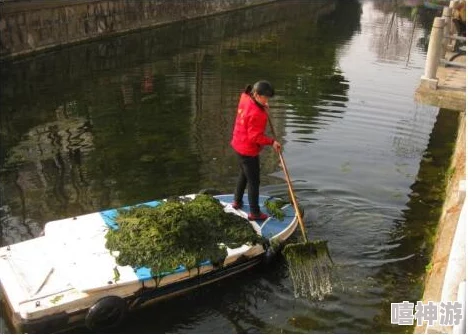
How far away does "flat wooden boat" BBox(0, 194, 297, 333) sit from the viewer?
6492 millimetres

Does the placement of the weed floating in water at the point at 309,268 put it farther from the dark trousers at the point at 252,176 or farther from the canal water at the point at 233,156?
the dark trousers at the point at 252,176

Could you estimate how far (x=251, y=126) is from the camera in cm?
812

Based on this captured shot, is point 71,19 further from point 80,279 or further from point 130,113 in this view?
point 80,279

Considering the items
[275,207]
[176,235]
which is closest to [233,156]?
[275,207]

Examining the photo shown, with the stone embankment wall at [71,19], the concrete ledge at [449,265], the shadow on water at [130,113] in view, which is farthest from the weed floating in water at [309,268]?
the stone embankment wall at [71,19]

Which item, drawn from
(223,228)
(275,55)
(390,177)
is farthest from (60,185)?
(275,55)

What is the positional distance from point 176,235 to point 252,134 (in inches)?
82.1

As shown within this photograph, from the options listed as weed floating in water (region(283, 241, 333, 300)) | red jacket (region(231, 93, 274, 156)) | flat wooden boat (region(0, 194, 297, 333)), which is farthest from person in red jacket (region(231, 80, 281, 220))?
weed floating in water (region(283, 241, 333, 300))

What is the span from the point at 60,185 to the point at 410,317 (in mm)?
8555

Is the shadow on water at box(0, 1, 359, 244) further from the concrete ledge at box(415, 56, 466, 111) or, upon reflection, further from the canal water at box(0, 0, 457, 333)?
the concrete ledge at box(415, 56, 466, 111)

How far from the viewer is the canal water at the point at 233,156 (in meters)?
7.77

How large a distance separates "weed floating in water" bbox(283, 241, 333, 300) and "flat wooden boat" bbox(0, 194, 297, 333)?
640 millimetres

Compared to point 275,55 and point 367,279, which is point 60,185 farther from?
point 275,55

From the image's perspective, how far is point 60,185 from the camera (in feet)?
38.3
